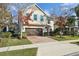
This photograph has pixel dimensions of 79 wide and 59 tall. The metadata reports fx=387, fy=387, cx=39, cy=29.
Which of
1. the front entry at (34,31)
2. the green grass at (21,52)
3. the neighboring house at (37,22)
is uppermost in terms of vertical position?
the neighboring house at (37,22)

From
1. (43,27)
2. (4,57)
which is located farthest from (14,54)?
(43,27)

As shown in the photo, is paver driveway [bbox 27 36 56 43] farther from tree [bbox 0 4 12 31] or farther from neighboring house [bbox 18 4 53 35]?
tree [bbox 0 4 12 31]

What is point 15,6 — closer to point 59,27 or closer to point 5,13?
point 5,13

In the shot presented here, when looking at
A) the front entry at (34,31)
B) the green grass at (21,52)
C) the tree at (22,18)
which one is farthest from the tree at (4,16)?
the green grass at (21,52)

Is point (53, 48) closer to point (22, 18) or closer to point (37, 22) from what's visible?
point (37, 22)

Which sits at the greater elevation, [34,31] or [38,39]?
[34,31]

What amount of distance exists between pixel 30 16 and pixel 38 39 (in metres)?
0.43

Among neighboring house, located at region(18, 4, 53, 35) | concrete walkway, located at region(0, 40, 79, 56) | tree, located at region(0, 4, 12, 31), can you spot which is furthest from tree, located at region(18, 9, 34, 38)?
concrete walkway, located at region(0, 40, 79, 56)

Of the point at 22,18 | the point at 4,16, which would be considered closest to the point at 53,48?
the point at 22,18

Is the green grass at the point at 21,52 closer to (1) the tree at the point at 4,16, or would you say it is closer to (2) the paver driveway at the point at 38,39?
(2) the paver driveway at the point at 38,39

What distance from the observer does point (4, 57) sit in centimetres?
666

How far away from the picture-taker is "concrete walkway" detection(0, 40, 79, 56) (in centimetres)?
670

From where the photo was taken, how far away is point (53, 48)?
6770mm

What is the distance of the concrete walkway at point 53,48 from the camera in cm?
670
